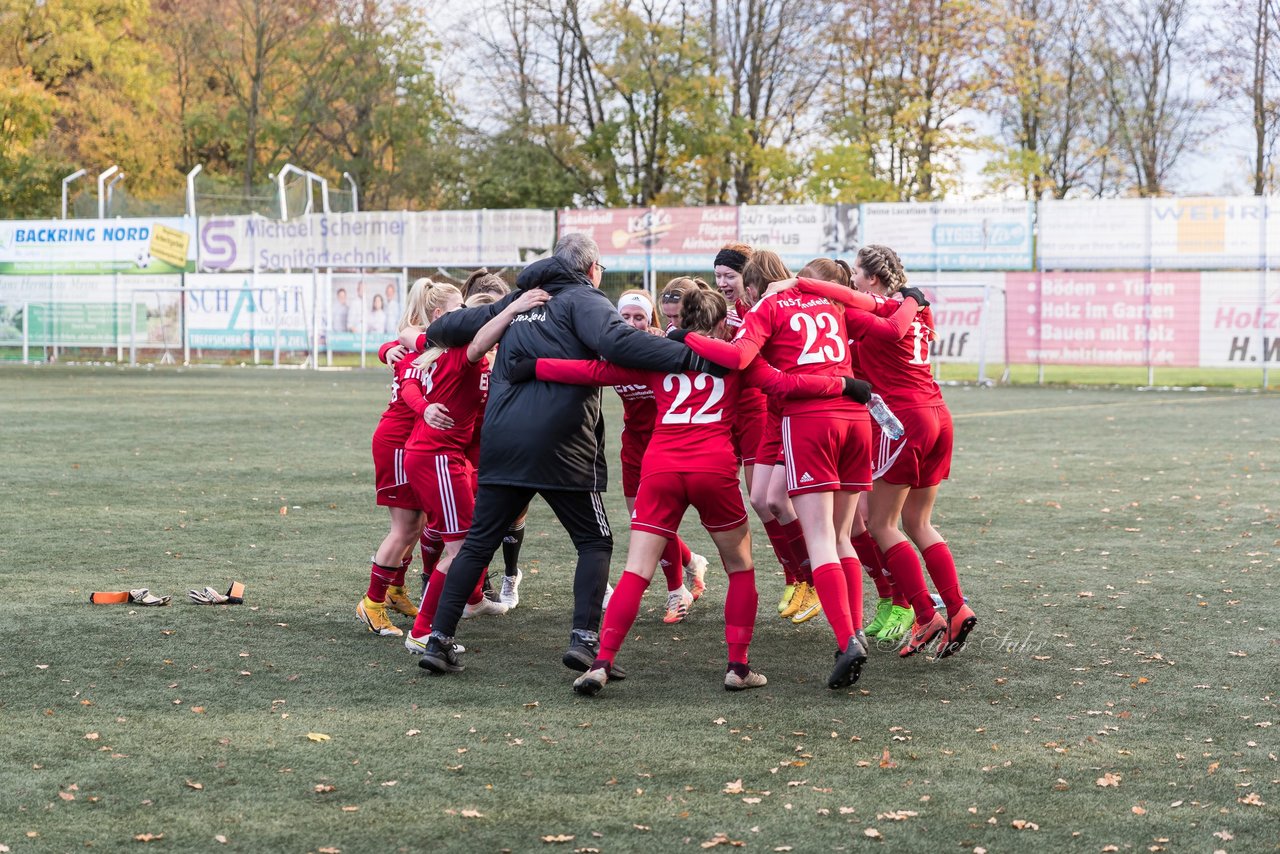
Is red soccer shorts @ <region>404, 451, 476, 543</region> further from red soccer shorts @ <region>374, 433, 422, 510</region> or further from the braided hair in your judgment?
the braided hair

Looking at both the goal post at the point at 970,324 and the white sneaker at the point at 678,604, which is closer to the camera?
the white sneaker at the point at 678,604

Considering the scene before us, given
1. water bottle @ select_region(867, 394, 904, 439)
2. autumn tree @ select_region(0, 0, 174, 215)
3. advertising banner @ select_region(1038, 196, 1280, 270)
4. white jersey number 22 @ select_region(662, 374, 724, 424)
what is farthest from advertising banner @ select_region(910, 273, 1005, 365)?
autumn tree @ select_region(0, 0, 174, 215)

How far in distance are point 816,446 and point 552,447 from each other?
103 cm

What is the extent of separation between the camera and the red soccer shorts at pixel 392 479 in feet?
21.4

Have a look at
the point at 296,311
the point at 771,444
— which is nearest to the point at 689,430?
the point at 771,444

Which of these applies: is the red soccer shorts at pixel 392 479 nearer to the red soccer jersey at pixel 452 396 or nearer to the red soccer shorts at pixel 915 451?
the red soccer jersey at pixel 452 396

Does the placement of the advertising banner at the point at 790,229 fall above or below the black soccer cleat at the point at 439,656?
above

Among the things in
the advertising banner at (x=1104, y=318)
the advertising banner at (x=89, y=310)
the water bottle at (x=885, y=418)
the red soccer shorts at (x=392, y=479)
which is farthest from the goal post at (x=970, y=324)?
the water bottle at (x=885, y=418)

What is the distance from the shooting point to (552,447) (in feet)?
18.1

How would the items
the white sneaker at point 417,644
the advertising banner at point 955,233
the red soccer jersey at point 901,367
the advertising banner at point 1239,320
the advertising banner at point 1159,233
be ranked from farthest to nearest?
the advertising banner at point 955,233 → the advertising banner at point 1159,233 → the advertising banner at point 1239,320 → the red soccer jersey at point 901,367 → the white sneaker at point 417,644

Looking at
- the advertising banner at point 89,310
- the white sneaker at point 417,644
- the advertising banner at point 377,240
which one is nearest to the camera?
the white sneaker at point 417,644

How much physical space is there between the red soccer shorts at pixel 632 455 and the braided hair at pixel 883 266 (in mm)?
1383

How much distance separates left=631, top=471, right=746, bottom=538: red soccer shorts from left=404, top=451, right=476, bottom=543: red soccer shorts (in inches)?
43.7

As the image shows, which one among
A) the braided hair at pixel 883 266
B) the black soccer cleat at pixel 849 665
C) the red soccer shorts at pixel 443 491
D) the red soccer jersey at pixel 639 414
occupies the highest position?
the braided hair at pixel 883 266
